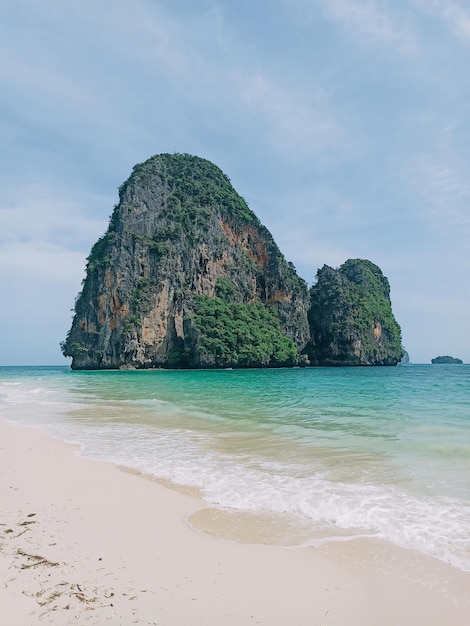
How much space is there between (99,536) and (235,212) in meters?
78.8

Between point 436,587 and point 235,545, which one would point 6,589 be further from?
point 436,587

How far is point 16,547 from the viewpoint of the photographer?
3.54 meters

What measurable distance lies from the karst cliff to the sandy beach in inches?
2235

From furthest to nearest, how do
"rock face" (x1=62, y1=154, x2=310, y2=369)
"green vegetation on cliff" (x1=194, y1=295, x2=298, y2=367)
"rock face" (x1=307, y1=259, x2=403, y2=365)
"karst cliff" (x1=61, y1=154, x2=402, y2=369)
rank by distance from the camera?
1. "rock face" (x1=307, y1=259, x2=403, y2=365)
2. "karst cliff" (x1=61, y1=154, x2=402, y2=369)
3. "rock face" (x1=62, y1=154, x2=310, y2=369)
4. "green vegetation on cliff" (x1=194, y1=295, x2=298, y2=367)

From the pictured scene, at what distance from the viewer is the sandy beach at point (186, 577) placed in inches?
105

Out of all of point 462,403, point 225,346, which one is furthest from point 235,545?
point 225,346

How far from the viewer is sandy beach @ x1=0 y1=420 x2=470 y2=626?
266 centimetres

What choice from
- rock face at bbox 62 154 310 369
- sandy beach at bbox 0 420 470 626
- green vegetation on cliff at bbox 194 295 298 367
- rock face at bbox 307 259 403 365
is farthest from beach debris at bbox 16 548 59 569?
rock face at bbox 307 259 403 365

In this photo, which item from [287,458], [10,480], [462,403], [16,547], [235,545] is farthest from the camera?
[462,403]

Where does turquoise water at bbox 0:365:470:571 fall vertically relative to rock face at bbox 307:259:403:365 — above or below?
below

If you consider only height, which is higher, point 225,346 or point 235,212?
point 235,212

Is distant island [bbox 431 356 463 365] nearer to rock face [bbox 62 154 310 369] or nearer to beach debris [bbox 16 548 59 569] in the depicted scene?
rock face [bbox 62 154 310 369]

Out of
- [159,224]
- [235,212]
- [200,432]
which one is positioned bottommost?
[200,432]

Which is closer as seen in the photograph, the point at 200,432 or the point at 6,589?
the point at 6,589
